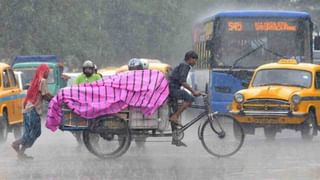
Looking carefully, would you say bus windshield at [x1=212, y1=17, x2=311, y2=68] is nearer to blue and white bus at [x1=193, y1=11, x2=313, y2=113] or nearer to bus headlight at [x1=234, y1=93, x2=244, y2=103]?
blue and white bus at [x1=193, y1=11, x2=313, y2=113]

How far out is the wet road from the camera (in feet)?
46.7

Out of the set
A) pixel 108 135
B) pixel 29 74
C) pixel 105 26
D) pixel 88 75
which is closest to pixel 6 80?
pixel 88 75

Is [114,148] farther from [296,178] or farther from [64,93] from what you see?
[296,178]

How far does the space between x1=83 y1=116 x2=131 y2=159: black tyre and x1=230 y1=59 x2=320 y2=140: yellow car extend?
4836 mm

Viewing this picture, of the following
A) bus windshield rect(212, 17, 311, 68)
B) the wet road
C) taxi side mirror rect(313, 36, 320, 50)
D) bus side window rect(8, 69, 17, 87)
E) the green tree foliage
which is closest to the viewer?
the wet road

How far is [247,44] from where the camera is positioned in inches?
1070

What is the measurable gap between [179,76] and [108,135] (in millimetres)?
1626

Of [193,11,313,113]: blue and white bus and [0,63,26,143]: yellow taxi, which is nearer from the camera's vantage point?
[0,63,26,143]: yellow taxi

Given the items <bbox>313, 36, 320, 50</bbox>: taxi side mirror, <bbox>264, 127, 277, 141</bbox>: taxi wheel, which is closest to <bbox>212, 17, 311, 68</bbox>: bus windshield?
<bbox>313, 36, 320, 50</bbox>: taxi side mirror

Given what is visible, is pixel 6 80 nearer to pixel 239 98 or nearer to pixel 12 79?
pixel 12 79

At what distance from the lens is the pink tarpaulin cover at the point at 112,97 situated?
658 inches

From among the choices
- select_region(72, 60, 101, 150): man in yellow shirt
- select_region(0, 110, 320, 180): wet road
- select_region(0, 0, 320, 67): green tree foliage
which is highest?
select_region(72, 60, 101, 150): man in yellow shirt

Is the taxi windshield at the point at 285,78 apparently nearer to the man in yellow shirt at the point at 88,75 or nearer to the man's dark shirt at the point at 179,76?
the man in yellow shirt at the point at 88,75

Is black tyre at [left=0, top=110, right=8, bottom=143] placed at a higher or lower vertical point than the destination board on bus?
lower
